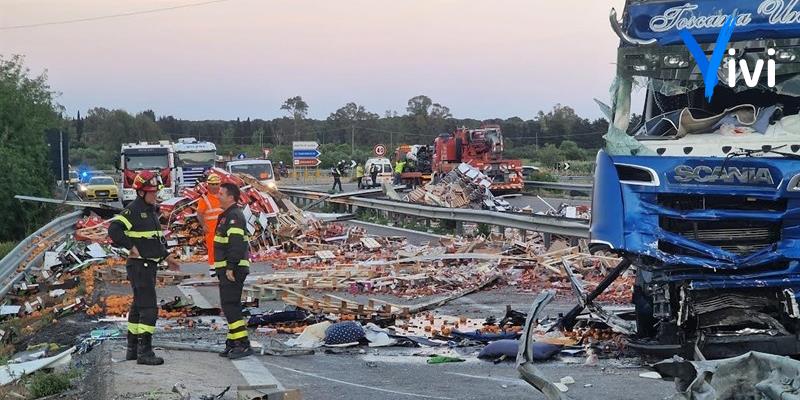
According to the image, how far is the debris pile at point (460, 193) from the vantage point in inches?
1337

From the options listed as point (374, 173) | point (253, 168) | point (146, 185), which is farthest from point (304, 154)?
point (146, 185)


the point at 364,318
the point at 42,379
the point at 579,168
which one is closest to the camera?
the point at 42,379

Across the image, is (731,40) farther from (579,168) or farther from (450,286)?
(579,168)

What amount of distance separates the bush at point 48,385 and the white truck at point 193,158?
35284 millimetres

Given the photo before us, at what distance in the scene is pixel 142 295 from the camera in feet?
30.6

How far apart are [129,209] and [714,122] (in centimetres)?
541

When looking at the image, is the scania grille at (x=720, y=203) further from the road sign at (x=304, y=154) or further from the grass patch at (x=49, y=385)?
the road sign at (x=304, y=154)

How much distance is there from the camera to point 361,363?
9172 millimetres

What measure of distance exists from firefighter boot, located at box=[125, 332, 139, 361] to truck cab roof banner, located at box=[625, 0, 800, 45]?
5379 millimetres

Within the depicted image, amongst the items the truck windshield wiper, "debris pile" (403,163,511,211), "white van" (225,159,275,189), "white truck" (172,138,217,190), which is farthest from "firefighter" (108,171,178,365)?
"white truck" (172,138,217,190)

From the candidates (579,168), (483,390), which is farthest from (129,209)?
(579,168)

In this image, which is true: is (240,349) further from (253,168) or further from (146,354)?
(253,168)

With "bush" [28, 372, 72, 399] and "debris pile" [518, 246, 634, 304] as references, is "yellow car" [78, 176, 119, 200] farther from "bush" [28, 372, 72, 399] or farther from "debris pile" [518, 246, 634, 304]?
"bush" [28, 372, 72, 399]

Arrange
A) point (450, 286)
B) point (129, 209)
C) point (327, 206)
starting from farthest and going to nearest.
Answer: point (327, 206) < point (450, 286) < point (129, 209)
